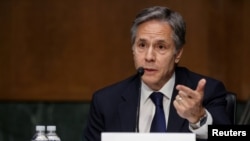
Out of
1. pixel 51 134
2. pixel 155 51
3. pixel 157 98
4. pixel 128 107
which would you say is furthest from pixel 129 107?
pixel 51 134

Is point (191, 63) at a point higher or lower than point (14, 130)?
higher

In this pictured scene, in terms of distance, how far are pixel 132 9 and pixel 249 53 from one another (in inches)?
38.7

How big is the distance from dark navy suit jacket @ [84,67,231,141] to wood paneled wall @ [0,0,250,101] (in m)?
1.77

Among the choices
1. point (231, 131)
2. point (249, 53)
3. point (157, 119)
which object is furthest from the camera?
point (249, 53)

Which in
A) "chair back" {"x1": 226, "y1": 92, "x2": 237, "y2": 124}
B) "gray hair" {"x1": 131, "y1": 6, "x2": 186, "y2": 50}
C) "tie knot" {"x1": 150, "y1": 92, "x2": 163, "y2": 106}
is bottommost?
"chair back" {"x1": 226, "y1": 92, "x2": 237, "y2": 124}

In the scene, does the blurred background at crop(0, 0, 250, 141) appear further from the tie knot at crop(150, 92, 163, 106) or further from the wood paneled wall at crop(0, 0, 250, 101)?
the tie knot at crop(150, 92, 163, 106)

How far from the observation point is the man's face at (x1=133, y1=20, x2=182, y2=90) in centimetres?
376

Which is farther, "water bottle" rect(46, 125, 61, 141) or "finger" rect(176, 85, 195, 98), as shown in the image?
"water bottle" rect(46, 125, 61, 141)

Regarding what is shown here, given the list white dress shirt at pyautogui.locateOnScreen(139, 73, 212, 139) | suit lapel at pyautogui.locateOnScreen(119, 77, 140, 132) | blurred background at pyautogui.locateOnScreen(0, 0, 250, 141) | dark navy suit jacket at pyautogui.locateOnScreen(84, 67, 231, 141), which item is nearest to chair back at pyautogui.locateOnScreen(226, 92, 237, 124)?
dark navy suit jacket at pyautogui.locateOnScreen(84, 67, 231, 141)

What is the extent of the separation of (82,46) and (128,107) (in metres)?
2.06

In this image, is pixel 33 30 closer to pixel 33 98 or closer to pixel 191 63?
pixel 33 98

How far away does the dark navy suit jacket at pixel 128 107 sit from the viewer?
3.66 m

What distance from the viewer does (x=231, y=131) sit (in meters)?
2.97

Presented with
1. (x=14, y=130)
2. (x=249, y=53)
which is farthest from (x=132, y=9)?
(x=14, y=130)
